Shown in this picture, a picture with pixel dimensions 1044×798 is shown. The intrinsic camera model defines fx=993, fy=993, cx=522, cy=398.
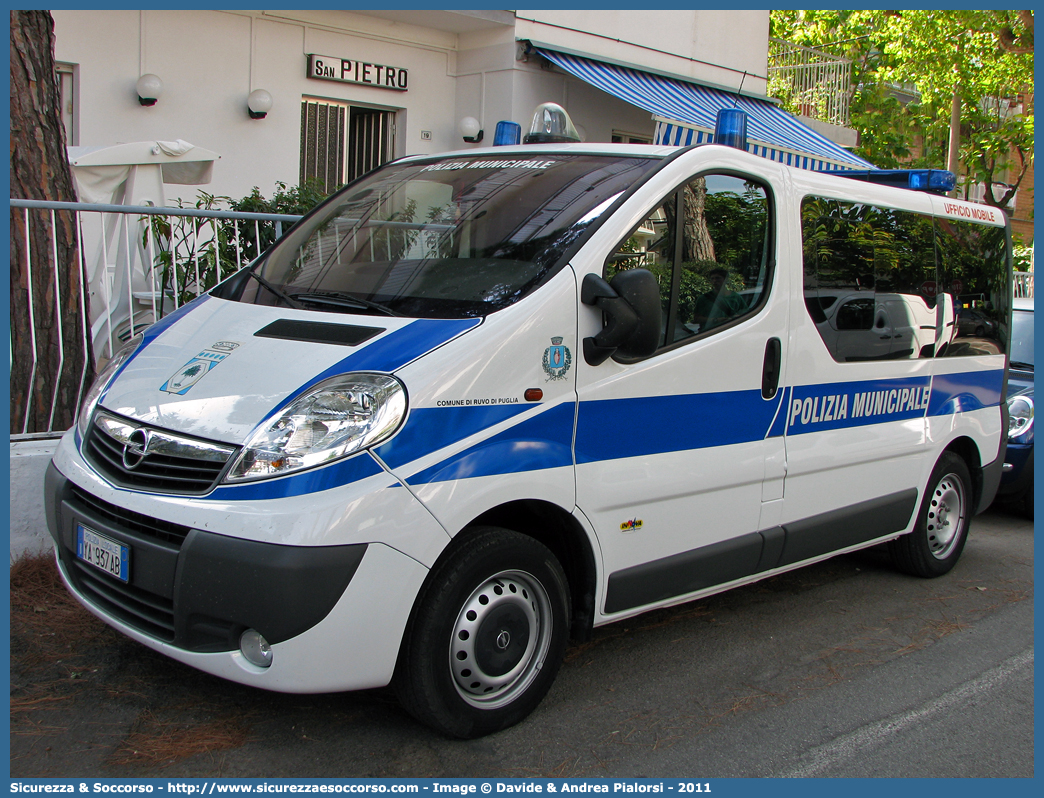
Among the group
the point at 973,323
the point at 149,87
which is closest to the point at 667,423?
the point at 973,323

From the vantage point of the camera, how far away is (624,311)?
11.3 ft

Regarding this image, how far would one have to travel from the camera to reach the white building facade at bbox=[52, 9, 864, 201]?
989cm

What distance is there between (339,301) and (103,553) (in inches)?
46.8

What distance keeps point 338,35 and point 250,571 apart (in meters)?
9.95

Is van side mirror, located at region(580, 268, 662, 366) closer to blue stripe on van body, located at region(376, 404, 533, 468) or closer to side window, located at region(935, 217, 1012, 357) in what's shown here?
blue stripe on van body, located at region(376, 404, 533, 468)

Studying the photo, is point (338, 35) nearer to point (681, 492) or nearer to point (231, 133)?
point (231, 133)

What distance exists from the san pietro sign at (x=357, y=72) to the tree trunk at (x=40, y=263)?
6.12 m

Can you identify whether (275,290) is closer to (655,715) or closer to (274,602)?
(274,602)

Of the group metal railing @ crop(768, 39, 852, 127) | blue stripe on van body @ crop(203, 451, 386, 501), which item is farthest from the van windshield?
metal railing @ crop(768, 39, 852, 127)

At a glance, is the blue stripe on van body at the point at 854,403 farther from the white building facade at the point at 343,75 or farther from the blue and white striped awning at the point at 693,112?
the white building facade at the point at 343,75

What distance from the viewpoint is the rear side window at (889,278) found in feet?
14.9

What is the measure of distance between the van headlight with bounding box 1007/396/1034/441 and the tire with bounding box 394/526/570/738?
4.96 metres

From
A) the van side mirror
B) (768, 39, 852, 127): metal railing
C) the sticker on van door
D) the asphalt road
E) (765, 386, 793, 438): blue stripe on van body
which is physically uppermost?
(768, 39, 852, 127): metal railing

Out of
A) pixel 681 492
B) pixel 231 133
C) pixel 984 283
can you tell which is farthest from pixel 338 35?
pixel 681 492
